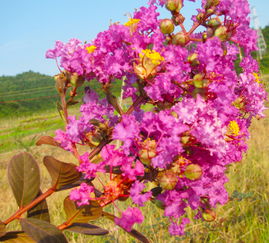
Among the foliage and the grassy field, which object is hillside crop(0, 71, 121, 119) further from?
the foliage

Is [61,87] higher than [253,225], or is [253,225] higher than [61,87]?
[61,87]

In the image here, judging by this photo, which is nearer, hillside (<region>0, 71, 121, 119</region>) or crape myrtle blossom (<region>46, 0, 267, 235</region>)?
crape myrtle blossom (<region>46, 0, 267, 235</region>)

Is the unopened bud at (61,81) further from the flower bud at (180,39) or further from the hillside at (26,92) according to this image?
the hillside at (26,92)

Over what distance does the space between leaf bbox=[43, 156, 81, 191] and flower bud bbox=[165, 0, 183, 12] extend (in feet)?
1.08

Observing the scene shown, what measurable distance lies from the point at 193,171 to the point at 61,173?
206 mm

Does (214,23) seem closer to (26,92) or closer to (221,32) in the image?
(221,32)

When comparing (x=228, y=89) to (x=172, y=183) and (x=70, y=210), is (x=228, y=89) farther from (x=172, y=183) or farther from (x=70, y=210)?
(x=70, y=210)

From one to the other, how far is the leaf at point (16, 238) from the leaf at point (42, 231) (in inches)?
1.4

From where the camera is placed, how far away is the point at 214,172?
0.55m

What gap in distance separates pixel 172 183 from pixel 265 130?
11.6ft

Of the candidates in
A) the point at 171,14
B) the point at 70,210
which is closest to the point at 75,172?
the point at 70,210

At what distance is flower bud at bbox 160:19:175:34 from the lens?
1.81 feet

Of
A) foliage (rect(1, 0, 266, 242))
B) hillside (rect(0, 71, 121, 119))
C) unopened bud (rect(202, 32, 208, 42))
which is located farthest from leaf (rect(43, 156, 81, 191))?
hillside (rect(0, 71, 121, 119))

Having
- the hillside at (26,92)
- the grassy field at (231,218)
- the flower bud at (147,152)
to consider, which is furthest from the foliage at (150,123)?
the hillside at (26,92)
